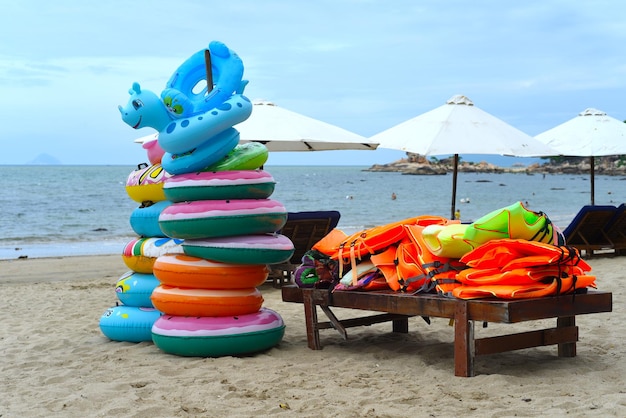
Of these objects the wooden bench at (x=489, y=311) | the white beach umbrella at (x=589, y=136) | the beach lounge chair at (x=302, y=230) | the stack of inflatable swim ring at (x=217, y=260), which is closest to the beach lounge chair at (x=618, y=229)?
the white beach umbrella at (x=589, y=136)

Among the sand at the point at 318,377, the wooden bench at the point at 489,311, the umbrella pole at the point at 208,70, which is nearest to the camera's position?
the sand at the point at 318,377

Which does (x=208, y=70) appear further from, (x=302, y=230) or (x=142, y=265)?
(x=302, y=230)

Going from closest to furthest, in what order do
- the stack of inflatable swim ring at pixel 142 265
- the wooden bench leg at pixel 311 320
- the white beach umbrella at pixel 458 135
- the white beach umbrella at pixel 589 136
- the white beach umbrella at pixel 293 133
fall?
the wooden bench leg at pixel 311 320 < the stack of inflatable swim ring at pixel 142 265 < the white beach umbrella at pixel 458 135 < the white beach umbrella at pixel 293 133 < the white beach umbrella at pixel 589 136

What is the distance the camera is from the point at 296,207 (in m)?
49.6

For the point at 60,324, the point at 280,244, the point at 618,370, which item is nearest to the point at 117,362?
the point at 280,244

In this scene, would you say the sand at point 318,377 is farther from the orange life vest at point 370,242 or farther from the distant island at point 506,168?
the distant island at point 506,168

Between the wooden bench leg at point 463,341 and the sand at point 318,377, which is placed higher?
the wooden bench leg at point 463,341

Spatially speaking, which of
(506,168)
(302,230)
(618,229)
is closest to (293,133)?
(302,230)

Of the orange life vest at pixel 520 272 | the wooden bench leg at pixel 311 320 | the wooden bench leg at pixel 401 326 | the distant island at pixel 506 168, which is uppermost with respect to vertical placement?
the orange life vest at pixel 520 272

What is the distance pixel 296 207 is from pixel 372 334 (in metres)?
42.5

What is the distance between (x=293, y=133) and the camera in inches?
385

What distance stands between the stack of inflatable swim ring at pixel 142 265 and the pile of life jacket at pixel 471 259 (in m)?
1.71

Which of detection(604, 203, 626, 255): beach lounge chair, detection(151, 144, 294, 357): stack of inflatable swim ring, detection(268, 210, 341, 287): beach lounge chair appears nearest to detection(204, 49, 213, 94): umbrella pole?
detection(151, 144, 294, 357): stack of inflatable swim ring

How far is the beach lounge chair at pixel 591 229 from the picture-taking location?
12.2 metres
